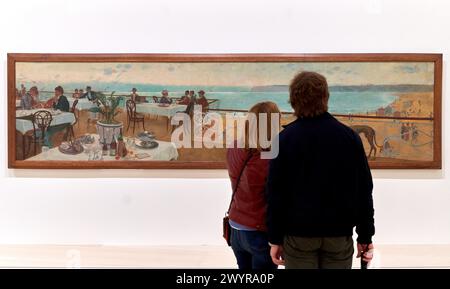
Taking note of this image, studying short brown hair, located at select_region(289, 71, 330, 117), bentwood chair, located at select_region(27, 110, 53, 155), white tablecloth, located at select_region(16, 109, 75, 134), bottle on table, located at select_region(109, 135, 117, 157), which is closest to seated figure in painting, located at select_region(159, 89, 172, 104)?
bottle on table, located at select_region(109, 135, 117, 157)

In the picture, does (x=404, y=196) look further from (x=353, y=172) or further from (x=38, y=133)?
(x=38, y=133)

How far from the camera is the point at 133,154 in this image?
744 centimetres

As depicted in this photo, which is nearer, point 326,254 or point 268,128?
point 326,254

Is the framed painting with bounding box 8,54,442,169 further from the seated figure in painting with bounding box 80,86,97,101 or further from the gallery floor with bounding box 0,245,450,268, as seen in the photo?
the gallery floor with bounding box 0,245,450,268

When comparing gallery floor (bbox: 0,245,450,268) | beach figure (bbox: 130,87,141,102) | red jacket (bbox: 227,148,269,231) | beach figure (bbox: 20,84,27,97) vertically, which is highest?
beach figure (bbox: 20,84,27,97)

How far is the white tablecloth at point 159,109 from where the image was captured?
7355 mm

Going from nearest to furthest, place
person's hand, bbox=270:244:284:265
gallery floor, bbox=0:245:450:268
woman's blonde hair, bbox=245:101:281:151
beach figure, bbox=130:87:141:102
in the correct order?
1. person's hand, bbox=270:244:284:265
2. woman's blonde hair, bbox=245:101:281:151
3. gallery floor, bbox=0:245:450:268
4. beach figure, bbox=130:87:141:102

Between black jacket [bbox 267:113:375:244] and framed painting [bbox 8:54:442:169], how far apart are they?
14.2 ft

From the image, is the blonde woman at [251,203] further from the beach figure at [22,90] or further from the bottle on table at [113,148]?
the beach figure at [22,90]

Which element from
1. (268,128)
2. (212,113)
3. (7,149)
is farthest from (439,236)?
(7,149)

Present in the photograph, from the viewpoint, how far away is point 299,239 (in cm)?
294

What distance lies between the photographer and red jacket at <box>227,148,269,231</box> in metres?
3.38
